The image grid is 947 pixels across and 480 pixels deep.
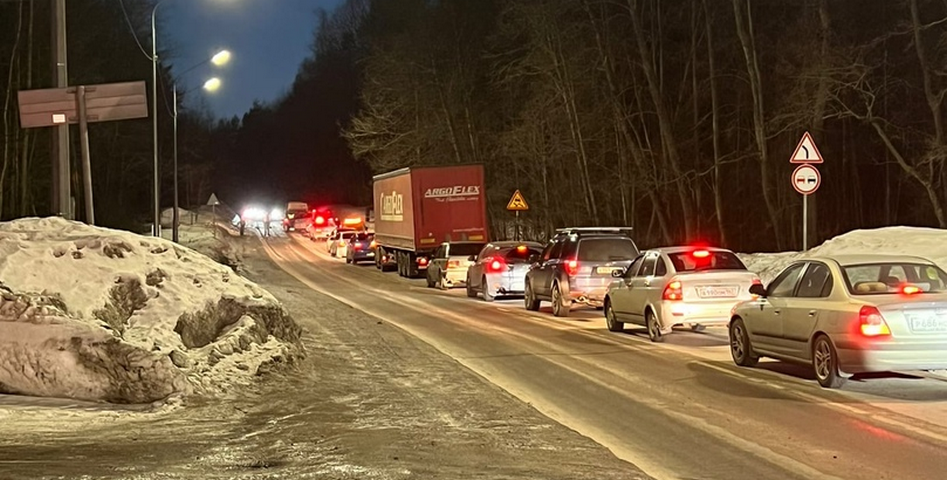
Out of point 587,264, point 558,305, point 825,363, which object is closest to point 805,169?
point 587,264

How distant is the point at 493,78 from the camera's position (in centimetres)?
5038

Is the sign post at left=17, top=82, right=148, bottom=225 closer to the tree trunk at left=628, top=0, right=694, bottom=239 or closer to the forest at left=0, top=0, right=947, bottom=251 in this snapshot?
the forest at left=0, top=0, right=947, bottom=251

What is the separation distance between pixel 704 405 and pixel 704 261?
6474 mm

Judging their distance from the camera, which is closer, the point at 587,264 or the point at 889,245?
the point at 587,264

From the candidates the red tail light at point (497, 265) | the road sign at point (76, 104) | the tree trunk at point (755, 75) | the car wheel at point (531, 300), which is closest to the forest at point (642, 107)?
the tree trunk at point (755, 75)

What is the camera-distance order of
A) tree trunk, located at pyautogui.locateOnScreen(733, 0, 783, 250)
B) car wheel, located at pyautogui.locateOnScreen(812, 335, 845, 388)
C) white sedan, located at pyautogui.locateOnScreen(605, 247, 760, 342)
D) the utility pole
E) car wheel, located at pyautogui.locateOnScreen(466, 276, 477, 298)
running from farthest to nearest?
tree trunk, located at pyautogui.locateOnScreen(733, 0, 783, 250) → car wheel, located at pyautogui.locateOnScreen(466, 276, 477, 298) → white sedan, located at pyautogui.locateOnScreen(605, 247, 760, 342) → the utility pole → car wheel, located at pyautogui.locateOnScreen(812, 335, 845, 388)

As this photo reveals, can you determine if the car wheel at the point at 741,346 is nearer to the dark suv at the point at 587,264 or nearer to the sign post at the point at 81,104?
the dark suv at the point at 587,264

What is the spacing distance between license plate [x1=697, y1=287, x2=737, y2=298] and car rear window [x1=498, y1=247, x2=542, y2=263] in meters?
11.0

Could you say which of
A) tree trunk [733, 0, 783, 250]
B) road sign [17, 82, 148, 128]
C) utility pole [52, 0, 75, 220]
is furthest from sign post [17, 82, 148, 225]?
tree trunk [733, 0, 783, 250]

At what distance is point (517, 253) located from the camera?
1069 inches

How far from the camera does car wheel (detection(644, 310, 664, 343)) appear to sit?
1647 cm

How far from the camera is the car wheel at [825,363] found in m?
11.2

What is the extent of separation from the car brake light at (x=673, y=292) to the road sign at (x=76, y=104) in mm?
8307

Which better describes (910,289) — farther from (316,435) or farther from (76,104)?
(76,104)
